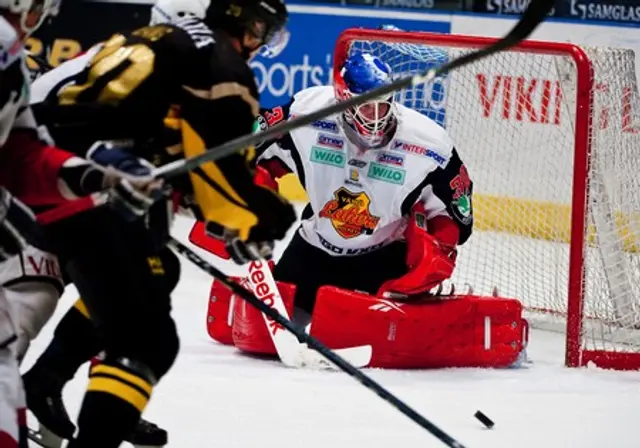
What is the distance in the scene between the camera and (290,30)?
6.90 m

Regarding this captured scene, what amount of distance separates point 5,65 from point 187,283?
3164 millimetres

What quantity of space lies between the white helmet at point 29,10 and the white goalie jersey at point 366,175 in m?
1.78

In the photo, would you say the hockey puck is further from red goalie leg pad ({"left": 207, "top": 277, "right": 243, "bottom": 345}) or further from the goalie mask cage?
red goalie leg pad ({"left": 207, "top": 277, "right": 243, "bottom": 345})

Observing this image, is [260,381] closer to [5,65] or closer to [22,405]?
[22,405]

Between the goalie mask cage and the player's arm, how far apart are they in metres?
0.34

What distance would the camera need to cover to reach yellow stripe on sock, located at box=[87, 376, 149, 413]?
2.62 meters

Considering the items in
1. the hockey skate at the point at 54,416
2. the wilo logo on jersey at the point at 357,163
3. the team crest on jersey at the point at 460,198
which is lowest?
the hockey skate at the point at 54,416

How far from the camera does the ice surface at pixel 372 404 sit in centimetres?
352

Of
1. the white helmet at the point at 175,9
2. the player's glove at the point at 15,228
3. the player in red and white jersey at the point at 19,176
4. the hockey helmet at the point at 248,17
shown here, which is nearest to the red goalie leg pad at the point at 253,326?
the white helmet at the point at 175,9

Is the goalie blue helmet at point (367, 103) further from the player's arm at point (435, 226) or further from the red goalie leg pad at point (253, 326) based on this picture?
the red goalie leg pad at point (253, 326)

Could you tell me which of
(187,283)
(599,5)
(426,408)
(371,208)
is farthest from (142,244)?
(599,5)

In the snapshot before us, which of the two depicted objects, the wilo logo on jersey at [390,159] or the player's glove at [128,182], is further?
the wilo logo on jersey at [390,159]

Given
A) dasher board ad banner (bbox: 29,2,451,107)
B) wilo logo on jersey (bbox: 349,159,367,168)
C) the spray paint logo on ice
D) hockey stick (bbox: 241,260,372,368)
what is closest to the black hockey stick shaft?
hockey stick (bbox: 241,260,372,368)

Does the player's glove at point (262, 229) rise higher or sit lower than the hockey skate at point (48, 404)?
higher
